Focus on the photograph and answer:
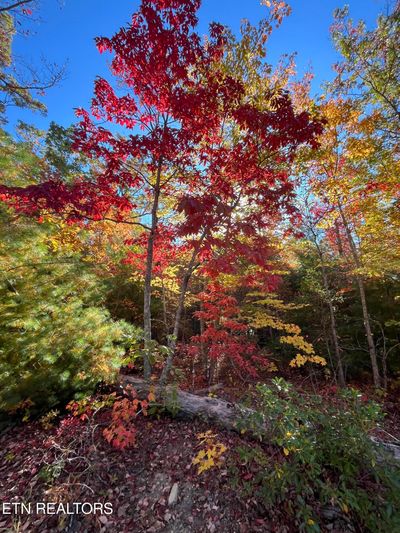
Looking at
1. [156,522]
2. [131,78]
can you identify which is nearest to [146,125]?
[131,78]

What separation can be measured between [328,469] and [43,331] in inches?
155

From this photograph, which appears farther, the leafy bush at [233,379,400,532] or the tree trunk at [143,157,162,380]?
the tree trunk at [143,157,162,380]

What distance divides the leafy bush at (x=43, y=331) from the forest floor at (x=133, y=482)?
1.97 feet

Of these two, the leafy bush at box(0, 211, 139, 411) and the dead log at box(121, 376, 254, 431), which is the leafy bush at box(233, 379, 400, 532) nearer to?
the dead log at box(121, 376, 254, 431)

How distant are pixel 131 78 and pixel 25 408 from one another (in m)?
5.56

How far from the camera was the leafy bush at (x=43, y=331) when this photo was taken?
296cm

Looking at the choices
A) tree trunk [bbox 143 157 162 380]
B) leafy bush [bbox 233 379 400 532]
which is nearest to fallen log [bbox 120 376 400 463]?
tree trunk [bbox 143 157 162 380]

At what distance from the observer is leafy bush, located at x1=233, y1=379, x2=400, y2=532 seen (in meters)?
1.86

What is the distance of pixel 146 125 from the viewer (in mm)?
3863

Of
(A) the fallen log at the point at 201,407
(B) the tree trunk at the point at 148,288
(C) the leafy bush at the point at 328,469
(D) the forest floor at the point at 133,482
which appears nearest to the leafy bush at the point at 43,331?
(B) the tree trunk at the point at 148,288

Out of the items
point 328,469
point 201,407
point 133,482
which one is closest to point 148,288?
point 201,407

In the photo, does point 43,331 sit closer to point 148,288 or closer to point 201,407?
point 148,288

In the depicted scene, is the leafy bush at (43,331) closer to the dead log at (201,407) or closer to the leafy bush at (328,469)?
the dead log at (201,407)

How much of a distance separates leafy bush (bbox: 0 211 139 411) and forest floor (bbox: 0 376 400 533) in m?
0.60
